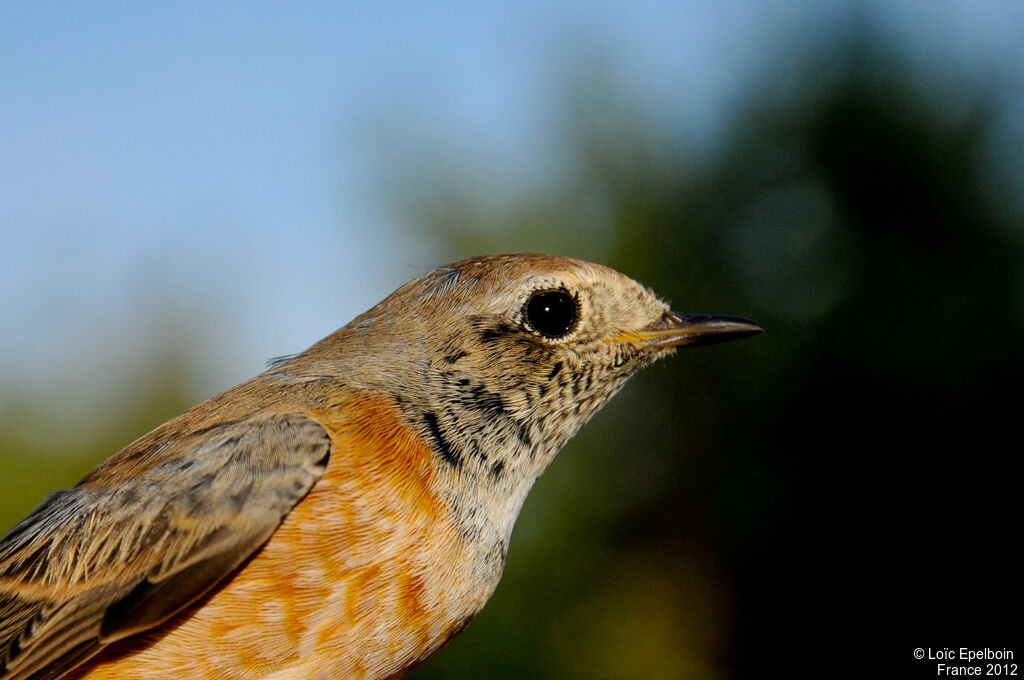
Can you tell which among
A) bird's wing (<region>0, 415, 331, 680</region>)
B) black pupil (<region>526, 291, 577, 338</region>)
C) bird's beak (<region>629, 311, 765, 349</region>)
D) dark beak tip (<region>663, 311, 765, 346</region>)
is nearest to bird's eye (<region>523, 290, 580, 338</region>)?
black pupil (<region>526, 291, 577, 338</region>)

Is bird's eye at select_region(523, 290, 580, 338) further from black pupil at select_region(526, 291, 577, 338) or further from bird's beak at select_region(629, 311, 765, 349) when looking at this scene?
bird's beak at select_region(629, 311, 765, 349)

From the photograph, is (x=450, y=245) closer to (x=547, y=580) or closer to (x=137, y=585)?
(x=547, y=580)

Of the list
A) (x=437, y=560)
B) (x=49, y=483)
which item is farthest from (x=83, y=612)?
(x=49, y=483)

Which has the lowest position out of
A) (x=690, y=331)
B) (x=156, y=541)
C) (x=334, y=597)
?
(x=334, y=597)

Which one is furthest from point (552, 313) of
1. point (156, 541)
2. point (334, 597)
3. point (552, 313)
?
point (156, 541)

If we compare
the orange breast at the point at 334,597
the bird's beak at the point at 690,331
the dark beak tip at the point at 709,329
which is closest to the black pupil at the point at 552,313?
the bird's beak at the point at 690,331

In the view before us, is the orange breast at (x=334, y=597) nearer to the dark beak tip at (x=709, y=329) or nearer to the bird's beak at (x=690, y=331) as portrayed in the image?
the bird's beak at (x=690, y=331)

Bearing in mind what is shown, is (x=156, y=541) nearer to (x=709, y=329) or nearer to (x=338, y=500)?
(x=338, y=500)
